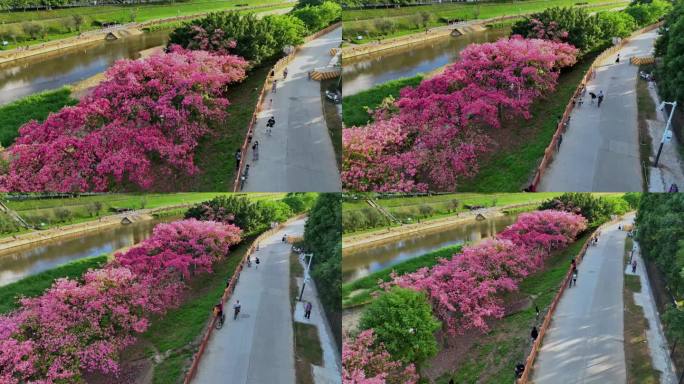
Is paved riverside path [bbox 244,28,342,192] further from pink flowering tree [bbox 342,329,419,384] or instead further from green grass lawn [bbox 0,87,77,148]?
green grass lawn [bbox 0,87,77,148]

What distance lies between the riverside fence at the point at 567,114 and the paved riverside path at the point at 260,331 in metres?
7.12

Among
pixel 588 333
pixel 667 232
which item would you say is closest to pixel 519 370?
pixel 588 333

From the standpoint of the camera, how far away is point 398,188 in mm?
12016

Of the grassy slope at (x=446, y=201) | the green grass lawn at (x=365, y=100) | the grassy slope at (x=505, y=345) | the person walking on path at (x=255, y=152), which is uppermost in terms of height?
the green grass lawn at (x=365, y=100)

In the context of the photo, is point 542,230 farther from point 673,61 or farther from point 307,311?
point 307,311

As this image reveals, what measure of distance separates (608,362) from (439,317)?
415 centimetres

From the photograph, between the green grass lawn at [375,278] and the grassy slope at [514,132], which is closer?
the grassy slope at [514,132]

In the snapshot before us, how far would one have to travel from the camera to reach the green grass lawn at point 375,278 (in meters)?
12.5

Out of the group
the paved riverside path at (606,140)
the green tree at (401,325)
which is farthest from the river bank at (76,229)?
the paved riverside path at (606,140)

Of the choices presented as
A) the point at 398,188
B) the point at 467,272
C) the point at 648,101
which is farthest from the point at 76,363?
the point at 648,101

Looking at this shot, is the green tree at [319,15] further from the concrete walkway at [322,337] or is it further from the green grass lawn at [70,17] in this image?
the concrete walkway at [322,337]

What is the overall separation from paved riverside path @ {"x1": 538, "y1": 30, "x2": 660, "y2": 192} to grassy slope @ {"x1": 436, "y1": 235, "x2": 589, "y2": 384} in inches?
156

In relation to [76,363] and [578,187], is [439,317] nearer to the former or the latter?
[578,187]

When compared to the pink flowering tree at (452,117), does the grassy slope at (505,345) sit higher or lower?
lower
